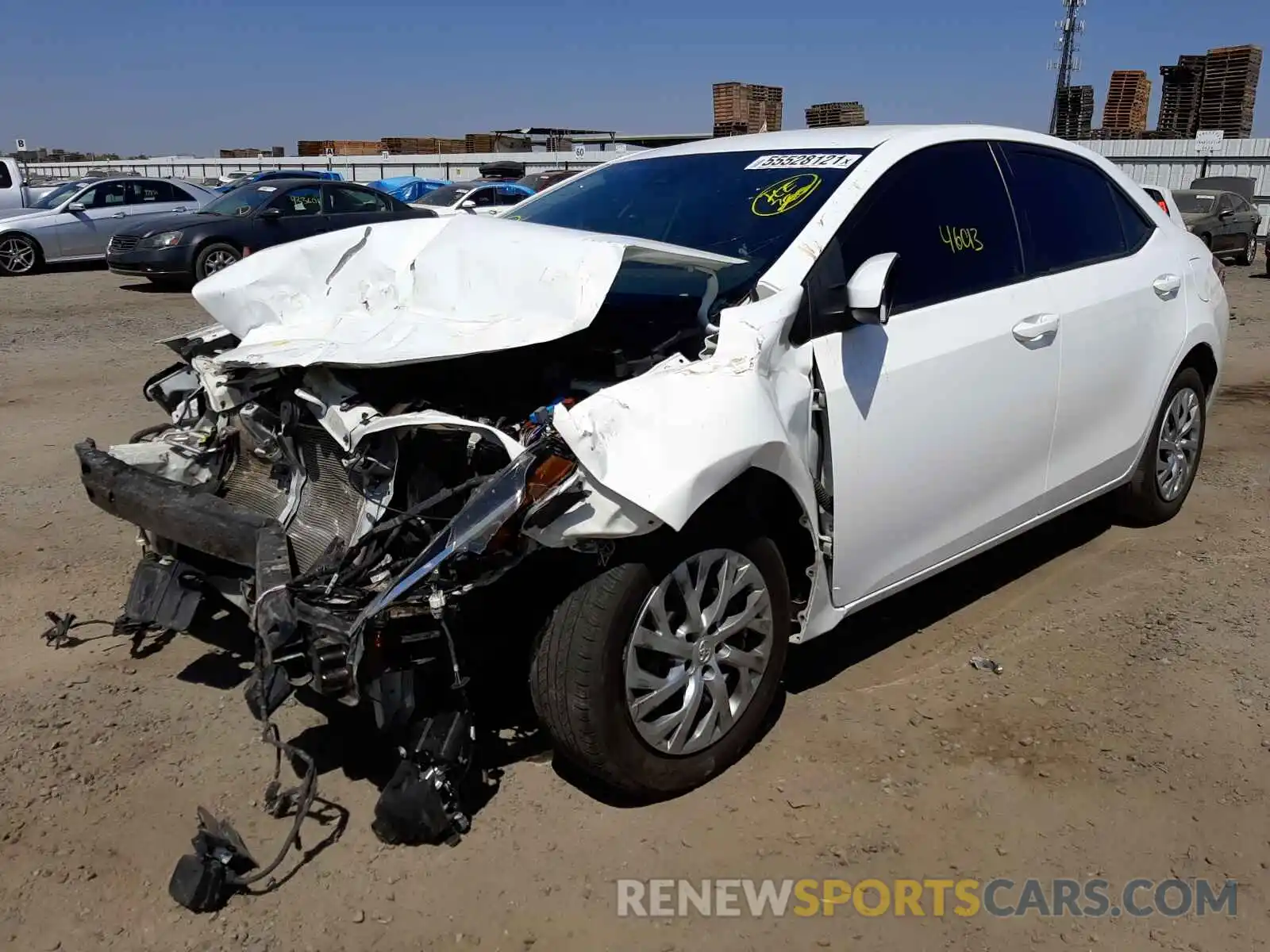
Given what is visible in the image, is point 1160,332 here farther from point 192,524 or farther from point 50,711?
point 50,711

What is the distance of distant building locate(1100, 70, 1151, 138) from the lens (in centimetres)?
3303

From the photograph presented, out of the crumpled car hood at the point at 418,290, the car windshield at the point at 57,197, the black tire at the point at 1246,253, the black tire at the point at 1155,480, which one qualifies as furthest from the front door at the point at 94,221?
the black tire at the point at 1246,253

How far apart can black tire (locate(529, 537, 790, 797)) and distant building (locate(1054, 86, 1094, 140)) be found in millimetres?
39325

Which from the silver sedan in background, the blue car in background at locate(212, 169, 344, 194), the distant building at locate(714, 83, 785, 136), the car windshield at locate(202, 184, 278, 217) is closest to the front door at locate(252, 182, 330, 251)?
the car windshield at locate(202, 184, 278, 217)

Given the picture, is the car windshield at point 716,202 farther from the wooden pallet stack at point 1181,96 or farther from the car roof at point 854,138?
the wooden pallet stack at point 1181,96

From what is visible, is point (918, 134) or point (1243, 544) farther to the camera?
point (1243, 544)

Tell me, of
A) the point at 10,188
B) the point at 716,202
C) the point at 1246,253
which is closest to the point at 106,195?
the point at 10,188

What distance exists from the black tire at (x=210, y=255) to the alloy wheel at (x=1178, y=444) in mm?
12146

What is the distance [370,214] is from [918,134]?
496 inches

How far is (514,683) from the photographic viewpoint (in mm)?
3605

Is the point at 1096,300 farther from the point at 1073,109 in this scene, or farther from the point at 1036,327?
the point at 1073,109

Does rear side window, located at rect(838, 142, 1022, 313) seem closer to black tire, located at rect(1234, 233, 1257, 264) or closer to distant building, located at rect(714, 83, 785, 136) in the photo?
black tire, located at rect(1234, 233, 1257, 264)

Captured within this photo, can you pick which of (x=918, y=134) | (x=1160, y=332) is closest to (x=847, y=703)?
(x=918, y=134)

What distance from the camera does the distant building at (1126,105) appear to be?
33.0 m
